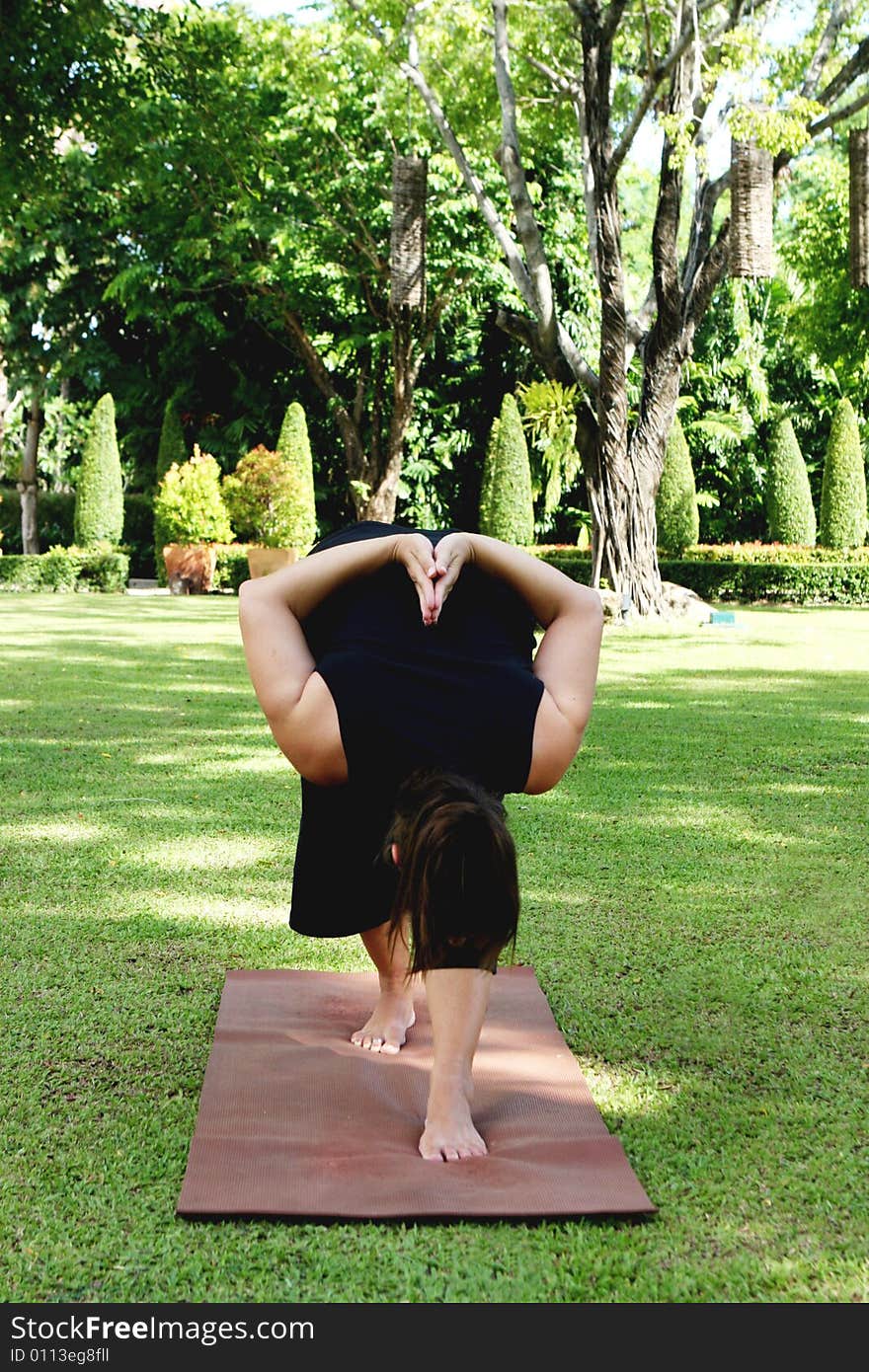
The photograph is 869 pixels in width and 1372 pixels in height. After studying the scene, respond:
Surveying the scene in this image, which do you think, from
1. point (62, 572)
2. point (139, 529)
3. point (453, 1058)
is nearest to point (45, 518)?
point (139, 529)

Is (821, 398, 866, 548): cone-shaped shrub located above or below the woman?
above

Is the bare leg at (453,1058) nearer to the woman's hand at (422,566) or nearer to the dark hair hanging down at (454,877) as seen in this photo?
the dark hair hanging down at (454,877)

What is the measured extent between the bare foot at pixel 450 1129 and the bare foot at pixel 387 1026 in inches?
20.1

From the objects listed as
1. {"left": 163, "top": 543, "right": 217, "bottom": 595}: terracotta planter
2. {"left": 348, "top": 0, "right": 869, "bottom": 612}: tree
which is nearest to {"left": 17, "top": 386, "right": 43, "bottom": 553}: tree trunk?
{"left": 163, "top": 543, "right": 217, "bottom": 595}: terracotta planter

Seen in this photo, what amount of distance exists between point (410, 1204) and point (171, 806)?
3.47m

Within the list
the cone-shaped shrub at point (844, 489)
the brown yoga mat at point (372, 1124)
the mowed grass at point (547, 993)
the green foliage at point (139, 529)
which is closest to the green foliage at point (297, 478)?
the green foliage at point (139, 529)

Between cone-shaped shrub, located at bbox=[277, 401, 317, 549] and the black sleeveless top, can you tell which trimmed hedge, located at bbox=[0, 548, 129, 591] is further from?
the black sleeveless top

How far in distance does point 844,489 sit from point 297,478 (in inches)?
423

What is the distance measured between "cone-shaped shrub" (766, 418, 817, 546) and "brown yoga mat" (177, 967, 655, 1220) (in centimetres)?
2384

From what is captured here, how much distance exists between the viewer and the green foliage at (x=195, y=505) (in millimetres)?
21969

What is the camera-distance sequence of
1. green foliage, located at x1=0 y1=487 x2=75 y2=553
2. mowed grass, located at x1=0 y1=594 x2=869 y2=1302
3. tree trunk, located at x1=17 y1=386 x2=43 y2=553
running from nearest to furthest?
mowed grass, located at x1=0 y1=594 x2=869 y2=1302 < tree trunk, located at x1=17 y1=386 x2=43 y2=553 < green foliage, located at x1=0 y1=487 x2=75 y2=553

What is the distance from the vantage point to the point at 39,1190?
2.31 m

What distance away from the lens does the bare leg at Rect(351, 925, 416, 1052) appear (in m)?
3.09

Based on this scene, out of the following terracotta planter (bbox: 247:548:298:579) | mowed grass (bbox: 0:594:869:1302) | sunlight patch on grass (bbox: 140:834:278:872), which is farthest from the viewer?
terracotta planter (bbox: 247:548:298:579)
